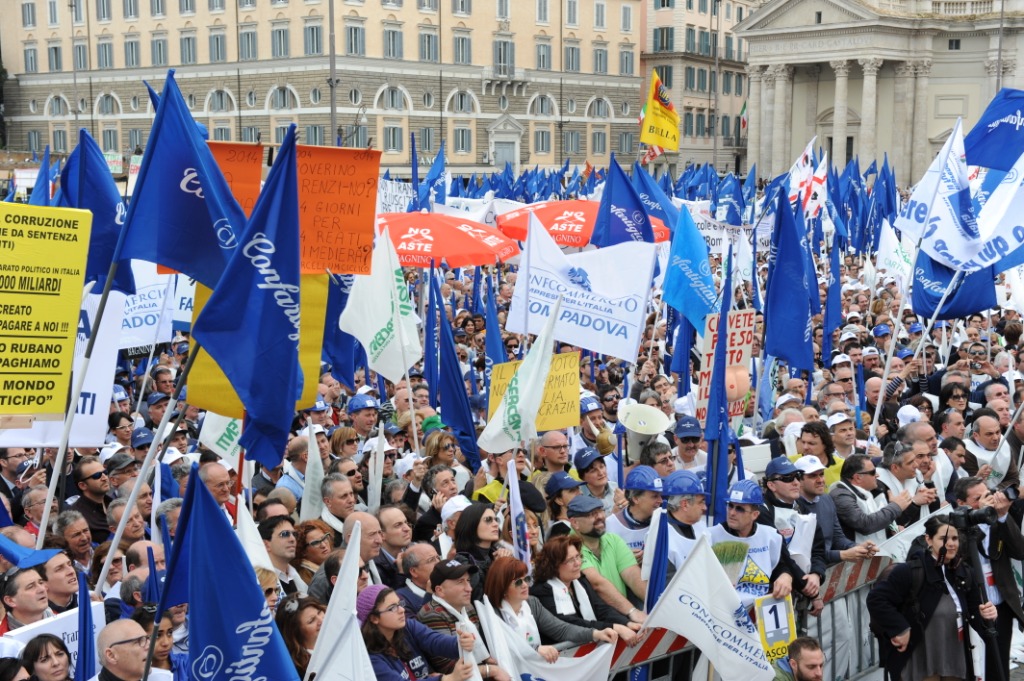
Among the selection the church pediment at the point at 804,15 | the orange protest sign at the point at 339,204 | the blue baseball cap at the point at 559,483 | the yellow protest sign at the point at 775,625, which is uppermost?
the church pediment at the point at 804,15

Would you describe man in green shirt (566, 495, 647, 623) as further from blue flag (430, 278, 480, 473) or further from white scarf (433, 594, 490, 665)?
blue flag (430, 278, 480, 473)

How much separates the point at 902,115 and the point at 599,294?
57.0 metres

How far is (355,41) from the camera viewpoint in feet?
194

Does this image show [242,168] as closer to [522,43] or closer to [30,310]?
[30,310]

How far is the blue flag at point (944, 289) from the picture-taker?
40.6 ft

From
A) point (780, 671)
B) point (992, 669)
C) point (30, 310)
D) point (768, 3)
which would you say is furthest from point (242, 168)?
point (768, 3)

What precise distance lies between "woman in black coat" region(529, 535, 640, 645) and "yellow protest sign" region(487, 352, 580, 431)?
7.30 ft

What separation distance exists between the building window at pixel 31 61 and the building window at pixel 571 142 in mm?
27142

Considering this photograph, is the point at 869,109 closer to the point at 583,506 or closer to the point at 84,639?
the point at 583,506

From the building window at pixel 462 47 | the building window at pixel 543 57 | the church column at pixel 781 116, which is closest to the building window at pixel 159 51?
the building window at pixel 462 47

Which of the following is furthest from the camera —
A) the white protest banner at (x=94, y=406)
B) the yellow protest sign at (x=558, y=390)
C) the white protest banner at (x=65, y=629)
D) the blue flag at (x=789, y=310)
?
the blue flag at (x=789, y=310)

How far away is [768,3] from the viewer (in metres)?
65.0

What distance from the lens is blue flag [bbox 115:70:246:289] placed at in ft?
22.6

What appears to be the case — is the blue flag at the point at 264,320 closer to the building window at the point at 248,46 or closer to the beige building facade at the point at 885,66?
the building window at the point at 248,46
